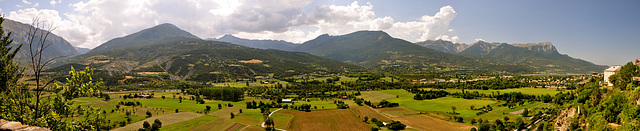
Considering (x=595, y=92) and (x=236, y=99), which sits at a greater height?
(x=595, y=92)

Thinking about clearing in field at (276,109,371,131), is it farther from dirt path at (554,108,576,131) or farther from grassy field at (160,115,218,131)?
dirt path at (554,108,576,131)

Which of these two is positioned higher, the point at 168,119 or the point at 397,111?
the point at 397,111

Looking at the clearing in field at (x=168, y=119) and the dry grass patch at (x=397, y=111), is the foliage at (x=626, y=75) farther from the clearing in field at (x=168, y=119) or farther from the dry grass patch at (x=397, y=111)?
the clearing in field at (x=168, y=119)

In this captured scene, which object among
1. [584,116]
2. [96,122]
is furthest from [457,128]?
[96,122]

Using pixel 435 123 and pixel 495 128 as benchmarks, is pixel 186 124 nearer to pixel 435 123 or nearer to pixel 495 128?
pixel 435 123

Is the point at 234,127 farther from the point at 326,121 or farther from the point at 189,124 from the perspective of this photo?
the point at 326,121

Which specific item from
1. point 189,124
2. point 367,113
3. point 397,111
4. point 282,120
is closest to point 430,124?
point 397,111

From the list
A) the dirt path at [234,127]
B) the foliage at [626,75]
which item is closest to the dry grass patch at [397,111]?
the foliage at [626,75]
